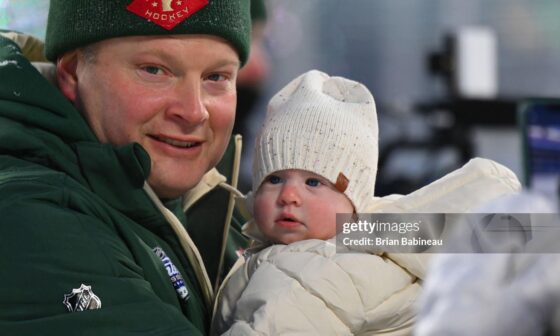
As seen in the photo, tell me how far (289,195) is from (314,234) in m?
0.08

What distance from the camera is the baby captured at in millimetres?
1713

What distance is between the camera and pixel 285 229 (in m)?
1.90

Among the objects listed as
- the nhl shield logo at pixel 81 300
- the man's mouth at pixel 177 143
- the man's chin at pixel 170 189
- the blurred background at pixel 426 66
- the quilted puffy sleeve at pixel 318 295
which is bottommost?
the blurred background at pixel 426 66

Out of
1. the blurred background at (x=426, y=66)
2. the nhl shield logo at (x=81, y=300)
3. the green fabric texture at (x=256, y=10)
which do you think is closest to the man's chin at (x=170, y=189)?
the nhl shield logo at (x=81, y=300)

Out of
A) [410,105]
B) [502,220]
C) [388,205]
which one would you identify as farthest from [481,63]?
[502,220]

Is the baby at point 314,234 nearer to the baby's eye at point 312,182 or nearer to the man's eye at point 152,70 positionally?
the baby's eye at point 312,182

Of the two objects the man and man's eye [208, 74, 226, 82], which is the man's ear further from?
man's eye [208, 74, 226, 82]

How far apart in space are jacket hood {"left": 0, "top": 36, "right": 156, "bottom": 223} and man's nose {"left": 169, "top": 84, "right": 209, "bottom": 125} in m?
0.15

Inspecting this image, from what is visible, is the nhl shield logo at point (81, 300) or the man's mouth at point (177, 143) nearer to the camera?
the nhl shield logo at point (81, 300)

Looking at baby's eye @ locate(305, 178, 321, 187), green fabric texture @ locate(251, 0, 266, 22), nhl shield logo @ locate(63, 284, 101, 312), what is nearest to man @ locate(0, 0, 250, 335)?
nhl shield logo @ locate(63, 284, 101, 312)

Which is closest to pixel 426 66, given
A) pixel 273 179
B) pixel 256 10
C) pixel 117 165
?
pixel 256 10

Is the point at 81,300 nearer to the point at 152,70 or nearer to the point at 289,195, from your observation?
the point at 289,195

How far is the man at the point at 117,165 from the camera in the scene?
155cm

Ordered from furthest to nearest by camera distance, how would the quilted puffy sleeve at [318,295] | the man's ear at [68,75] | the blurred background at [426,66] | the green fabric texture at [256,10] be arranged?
the blurred background at [426,66] → the green fabric texture at [256,10] → the man's ear at [68,75] → the quilted puffy sleeve at [318,295]
